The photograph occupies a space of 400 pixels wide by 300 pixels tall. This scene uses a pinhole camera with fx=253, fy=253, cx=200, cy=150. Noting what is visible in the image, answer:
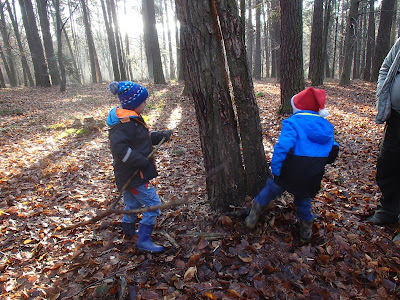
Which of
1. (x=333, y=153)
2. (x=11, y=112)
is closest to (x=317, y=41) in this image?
Answer: (x=333, y=153)

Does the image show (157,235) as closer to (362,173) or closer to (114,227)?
(114,227)

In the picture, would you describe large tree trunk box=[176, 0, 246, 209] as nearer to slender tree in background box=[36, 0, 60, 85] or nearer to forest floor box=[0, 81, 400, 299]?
forest floor box=[0, 81, 400, 299]

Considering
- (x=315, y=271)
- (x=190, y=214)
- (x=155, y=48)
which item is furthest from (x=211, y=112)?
(x=155, y=48)

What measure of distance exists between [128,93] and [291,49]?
621cm

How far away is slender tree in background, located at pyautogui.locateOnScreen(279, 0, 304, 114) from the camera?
711 centimetres

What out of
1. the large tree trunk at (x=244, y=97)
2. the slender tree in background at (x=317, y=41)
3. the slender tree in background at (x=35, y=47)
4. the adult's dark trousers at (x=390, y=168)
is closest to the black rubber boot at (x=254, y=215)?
the large tree trunk at (x=244, y=97)

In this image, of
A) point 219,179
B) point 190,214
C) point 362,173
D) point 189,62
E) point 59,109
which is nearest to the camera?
point 189,62

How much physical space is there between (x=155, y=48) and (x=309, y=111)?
47.9 feet

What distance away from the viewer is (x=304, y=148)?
258 centimetres

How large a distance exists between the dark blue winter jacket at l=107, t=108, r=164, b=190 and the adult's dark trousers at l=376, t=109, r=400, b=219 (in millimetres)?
2754

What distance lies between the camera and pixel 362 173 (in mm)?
4551

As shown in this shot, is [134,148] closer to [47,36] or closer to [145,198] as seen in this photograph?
[145,198]

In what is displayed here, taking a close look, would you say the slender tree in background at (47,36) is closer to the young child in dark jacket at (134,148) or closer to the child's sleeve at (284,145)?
the young child in dark jacket at (134,148)

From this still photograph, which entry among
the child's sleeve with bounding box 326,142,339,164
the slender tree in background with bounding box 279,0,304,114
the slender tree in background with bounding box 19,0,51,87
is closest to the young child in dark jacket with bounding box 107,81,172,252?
the child's sleeve with bounding box 326,142,339,164
